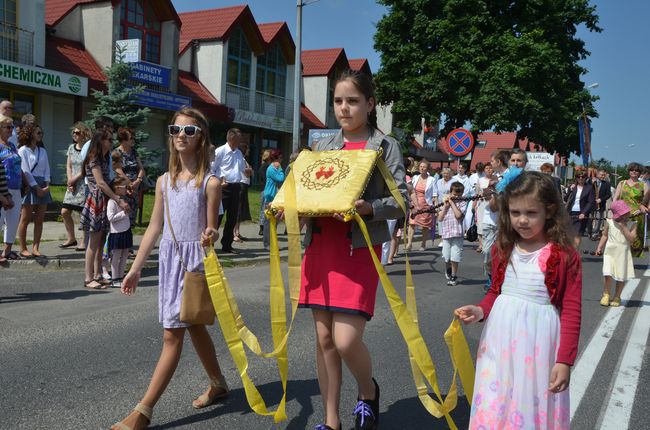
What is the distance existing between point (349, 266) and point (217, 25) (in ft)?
89.6

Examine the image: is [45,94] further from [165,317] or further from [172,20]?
[165,317]

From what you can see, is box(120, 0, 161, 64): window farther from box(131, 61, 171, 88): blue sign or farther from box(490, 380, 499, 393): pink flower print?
box(490, 380, 499, 393): pink flower print

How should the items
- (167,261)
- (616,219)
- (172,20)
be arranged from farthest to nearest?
(172,20), (616,219), (167,261)

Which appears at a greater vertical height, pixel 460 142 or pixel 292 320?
pixel 460 142

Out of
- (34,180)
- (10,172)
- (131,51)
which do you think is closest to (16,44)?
(131,51)

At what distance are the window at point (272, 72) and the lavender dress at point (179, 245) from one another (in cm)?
2833

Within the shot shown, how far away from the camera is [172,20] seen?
24750mm

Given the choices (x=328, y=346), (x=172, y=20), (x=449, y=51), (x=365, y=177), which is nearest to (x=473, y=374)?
(x=328, y=346)

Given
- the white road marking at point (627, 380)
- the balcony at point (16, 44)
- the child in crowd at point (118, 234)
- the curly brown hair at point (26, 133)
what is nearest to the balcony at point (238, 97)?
the balcony at point (16, 44)

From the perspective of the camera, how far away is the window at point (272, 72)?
31250mm

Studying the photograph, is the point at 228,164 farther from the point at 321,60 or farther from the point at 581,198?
the point at 321,60

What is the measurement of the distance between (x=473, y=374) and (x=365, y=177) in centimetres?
116

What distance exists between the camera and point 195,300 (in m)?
3.39

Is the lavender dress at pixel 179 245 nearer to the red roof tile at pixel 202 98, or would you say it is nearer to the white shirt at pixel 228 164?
the white shirt at pixel 228 164
